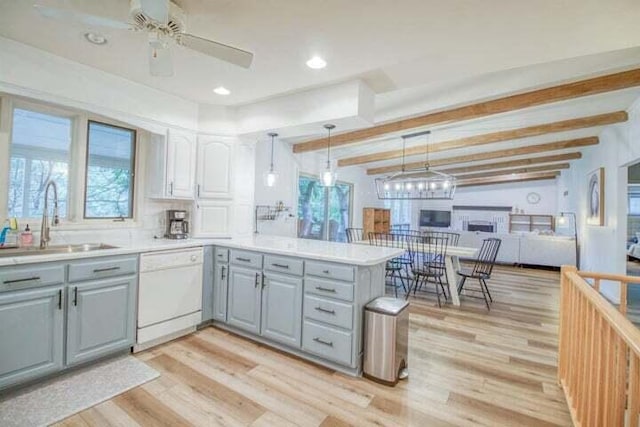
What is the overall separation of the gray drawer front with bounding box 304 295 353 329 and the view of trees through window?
11.1 feet

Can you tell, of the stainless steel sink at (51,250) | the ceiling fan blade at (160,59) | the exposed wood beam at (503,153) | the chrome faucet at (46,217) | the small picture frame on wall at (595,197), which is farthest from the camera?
the exposed wood beam at (503,153)

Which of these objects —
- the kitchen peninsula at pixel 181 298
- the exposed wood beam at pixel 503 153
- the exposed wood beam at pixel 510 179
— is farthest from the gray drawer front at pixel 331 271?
the exposed wood beam at pixel 510 179

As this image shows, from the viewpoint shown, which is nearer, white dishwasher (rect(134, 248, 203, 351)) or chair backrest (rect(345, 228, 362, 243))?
white dishwasher (rect(134, 248, 203, 351))

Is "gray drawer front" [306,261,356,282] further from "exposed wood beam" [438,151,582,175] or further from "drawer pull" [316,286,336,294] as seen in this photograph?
"exposed wood beam" [438,151,582,175]

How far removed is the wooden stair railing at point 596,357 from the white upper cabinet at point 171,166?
3.49m

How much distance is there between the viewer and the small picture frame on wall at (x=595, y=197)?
17.6ft

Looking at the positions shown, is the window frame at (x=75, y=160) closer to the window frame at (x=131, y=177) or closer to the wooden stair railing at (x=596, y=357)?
the window frame at (x=131, y=177)

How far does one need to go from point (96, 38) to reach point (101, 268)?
1717mm

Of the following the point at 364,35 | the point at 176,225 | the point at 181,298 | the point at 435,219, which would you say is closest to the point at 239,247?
the point at 181,298

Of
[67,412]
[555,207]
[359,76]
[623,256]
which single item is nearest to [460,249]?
[623,256]

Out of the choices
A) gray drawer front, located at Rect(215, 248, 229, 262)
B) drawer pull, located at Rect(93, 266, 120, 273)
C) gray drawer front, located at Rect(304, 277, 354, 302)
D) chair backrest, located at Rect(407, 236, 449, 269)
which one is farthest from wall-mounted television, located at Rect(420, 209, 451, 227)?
drawer pull, located at Rect(93, 266, 120, 273)

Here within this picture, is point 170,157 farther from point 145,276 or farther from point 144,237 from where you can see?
point 145,276

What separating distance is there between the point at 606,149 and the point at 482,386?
5328 mm

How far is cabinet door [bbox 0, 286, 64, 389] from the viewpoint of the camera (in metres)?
1.98
